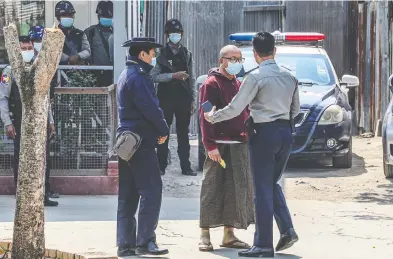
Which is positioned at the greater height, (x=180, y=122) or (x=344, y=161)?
(x=180, y=122)

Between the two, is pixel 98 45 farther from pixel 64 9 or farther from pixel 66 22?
pixel 64 9

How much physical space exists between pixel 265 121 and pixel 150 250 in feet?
4.70

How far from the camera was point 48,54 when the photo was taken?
7.87m

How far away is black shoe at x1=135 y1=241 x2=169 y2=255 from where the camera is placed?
878cm

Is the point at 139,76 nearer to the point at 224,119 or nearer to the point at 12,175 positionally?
the point at 224,119

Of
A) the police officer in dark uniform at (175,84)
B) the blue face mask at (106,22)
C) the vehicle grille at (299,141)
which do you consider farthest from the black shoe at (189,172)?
the blue face mask at (106,22)

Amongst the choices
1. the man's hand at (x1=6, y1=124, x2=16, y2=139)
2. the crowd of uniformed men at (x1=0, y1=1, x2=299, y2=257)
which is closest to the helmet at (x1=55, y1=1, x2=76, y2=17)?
the man's hand at (x1=6, y1=124, x2=16, y2=139)

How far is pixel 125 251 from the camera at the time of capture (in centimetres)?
887

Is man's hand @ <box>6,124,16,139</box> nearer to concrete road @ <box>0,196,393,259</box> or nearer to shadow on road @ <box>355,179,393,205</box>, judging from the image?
concrete road @ <box>0,196,393,259</box>

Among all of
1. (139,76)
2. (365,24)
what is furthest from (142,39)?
(365,24)

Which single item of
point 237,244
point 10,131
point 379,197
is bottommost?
point 379,197

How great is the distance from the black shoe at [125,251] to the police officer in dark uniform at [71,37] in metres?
4.78

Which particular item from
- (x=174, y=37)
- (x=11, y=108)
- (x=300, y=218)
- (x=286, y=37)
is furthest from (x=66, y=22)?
(x=300, y=218)

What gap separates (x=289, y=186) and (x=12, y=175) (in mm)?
3466
